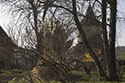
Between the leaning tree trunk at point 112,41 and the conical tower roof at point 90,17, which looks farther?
the conical tower roof at point 90,17

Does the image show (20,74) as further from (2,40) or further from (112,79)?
(112,79)

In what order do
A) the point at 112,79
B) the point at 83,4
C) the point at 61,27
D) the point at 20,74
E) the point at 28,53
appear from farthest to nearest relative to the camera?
1. the point at 112,79
2. the point at 83,4
3. the point at 61,27
4. the point at 20,74
5. the point at 28,53

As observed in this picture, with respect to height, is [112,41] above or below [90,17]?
below

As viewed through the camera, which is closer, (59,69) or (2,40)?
(2,40)

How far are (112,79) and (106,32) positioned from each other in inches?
115

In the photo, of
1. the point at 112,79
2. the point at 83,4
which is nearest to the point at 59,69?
the point at 83,4

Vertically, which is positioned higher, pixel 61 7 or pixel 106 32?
pixel 61 7

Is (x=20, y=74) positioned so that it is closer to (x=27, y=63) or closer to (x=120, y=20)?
(x=27, y=63)

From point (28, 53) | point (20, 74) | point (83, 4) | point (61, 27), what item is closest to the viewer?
point (28, 53)

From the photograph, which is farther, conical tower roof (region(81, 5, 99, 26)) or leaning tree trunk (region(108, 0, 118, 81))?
conical tower roof (region(81, 5, 99, 26))

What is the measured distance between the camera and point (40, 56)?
7199 millimetres

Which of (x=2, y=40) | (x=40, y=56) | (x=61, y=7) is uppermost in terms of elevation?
(x=61, y=7)

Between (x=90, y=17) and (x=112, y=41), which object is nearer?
(x=112, y=41)

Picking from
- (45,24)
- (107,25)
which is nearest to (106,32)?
(107,25)
